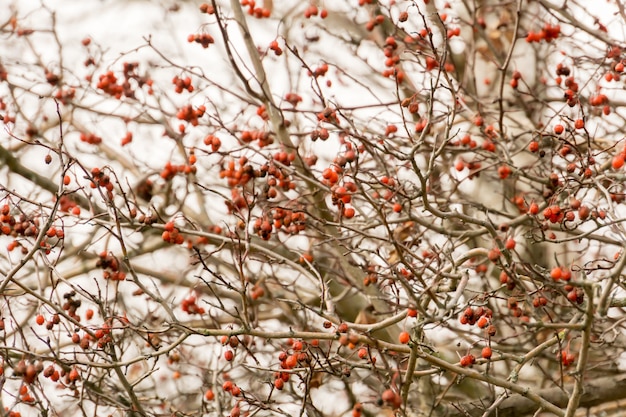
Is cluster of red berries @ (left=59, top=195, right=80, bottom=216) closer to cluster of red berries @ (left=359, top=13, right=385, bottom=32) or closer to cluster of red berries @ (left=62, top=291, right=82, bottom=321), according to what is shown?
cluster of red berries @ (left=62, top=291, right=82, bottom=321)

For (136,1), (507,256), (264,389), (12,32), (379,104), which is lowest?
(507,256)

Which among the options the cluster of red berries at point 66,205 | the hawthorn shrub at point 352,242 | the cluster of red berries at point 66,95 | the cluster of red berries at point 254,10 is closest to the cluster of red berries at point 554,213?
the hawthorn shrub at point 352,242

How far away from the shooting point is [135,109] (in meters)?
6.89

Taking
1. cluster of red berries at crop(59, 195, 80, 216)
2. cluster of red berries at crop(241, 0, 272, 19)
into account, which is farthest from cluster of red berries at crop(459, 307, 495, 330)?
cluster of red berries at crop(241, 0, 272, 19)

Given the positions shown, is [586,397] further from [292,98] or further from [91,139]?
[91,139]

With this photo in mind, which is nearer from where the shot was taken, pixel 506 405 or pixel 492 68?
pixel 506 405

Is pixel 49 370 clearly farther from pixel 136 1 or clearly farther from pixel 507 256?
pixel 136 1

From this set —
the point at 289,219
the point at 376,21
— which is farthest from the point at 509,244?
the point at 376,21

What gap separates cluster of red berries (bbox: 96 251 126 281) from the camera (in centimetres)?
429

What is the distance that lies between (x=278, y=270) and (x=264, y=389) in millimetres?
1285

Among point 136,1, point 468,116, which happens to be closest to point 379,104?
point 468,116

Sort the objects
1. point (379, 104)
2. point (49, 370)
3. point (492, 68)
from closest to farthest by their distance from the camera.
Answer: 1. point (49, 370)
2. point (379, 104)
3. point (492, 68)

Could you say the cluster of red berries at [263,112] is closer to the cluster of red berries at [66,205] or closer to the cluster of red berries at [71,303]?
the cluster of red berries at [66,205]

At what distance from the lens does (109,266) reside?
4410 mm
